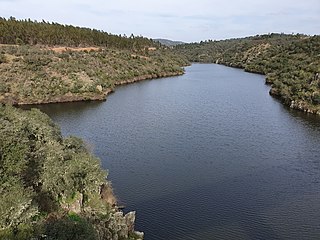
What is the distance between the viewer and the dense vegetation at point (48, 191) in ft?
50.8

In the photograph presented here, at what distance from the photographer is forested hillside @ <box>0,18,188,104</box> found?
66.8 meters

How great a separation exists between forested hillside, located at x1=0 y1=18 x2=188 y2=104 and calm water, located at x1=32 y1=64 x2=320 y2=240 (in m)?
5.95

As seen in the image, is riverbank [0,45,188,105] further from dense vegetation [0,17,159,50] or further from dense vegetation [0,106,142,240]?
dense vegetation [0,106,142,240]

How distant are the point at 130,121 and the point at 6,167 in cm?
3380

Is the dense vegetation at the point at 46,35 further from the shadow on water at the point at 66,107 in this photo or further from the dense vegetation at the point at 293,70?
the dense vegetation at the point at 293,70

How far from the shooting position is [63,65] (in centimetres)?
7650

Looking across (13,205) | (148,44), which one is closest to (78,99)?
(13,205)

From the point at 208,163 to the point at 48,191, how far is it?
18546 mm

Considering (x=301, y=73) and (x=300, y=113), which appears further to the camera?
(x=301, y=73)

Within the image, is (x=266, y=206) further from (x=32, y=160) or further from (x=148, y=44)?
(x=148, y=44)

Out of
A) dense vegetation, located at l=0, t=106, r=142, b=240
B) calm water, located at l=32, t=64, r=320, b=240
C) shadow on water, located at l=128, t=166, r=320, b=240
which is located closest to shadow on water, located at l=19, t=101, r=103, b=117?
calm water, located at l=32, t=64, r=320, b=240

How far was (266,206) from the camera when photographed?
89.9 feet

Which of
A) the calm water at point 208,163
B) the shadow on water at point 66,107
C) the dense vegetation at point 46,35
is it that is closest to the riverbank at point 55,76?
the shadow on water at point 66,107

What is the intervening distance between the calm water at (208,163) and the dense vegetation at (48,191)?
12.1 feet
